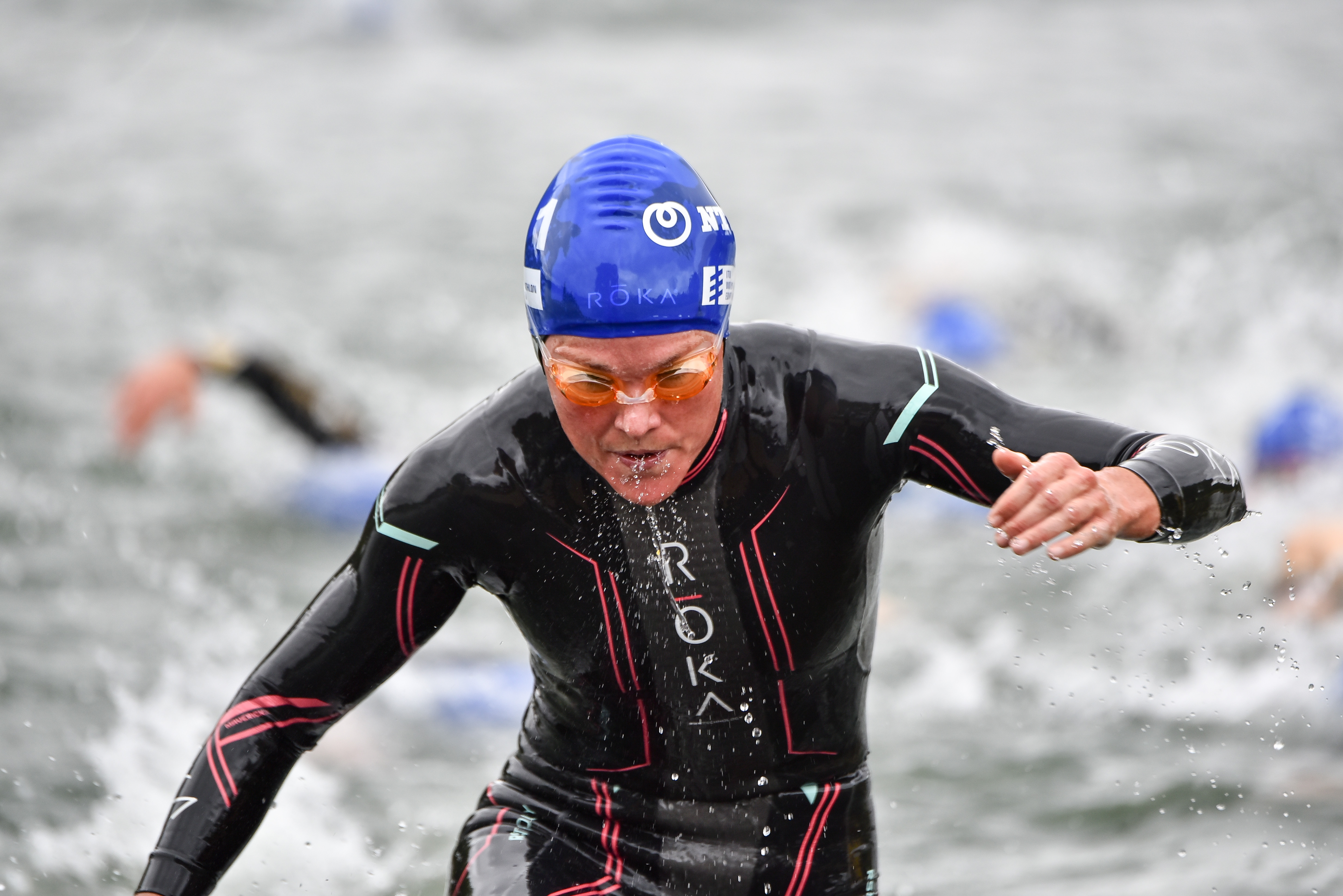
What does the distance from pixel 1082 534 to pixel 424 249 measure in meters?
12.6

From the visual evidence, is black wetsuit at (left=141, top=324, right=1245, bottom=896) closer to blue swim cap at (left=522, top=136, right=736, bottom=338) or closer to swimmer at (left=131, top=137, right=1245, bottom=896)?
swimmer at (left=131, top=137, right=1245, bottom=896)

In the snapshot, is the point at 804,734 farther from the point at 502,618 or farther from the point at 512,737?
the point at 502,618

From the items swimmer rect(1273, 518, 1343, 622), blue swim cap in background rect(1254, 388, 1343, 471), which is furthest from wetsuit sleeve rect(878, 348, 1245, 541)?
blue swim cap in background rect(1254, 388, 1343, 471)

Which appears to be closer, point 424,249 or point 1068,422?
point 1068,422

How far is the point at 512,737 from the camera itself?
22.6 feet

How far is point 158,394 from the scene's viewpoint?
8.83 m

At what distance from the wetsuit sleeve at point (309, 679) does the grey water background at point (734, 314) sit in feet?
3.93

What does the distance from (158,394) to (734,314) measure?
20.3 feet

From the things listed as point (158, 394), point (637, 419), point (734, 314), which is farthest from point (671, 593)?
point (734, 314)

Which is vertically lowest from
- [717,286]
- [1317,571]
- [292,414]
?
[717,286]

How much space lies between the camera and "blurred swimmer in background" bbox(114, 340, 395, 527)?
8.87m

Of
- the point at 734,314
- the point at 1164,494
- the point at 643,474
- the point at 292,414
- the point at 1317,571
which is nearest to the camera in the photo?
the point at 1164,494

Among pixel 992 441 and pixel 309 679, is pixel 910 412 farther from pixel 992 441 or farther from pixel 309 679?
pixel 309 679

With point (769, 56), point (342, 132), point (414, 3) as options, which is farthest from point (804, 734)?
point (414, 3)
